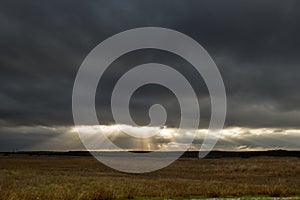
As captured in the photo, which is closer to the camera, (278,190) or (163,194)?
(163,194)

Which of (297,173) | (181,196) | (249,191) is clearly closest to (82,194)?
(181,196)

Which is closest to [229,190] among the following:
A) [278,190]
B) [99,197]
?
[278,190]

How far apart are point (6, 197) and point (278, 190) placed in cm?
2356

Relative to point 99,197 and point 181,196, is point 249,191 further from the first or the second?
point 99,197

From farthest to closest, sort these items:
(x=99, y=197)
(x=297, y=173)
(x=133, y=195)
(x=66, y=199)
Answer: (x=297, y=173)
(x=133, y=195)
(x=99, y=197)
(x=66, y=199)

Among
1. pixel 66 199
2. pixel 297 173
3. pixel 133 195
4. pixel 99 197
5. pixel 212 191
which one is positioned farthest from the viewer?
pixel 297 173

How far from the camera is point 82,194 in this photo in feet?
92.7

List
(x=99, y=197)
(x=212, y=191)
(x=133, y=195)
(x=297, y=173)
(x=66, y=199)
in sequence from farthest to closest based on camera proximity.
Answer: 1. (x=297, y=173)
2. (x=212, y=191)
3. (x=133, y=195)
4. (x=99, y=197)
5. (x=66, y=199)

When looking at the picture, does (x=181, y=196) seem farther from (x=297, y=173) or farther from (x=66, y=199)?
(x=297, y=173)

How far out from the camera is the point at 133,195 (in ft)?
105

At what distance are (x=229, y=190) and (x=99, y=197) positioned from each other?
42.2 feet

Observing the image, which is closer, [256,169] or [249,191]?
[249,191]

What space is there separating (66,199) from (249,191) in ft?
57.2

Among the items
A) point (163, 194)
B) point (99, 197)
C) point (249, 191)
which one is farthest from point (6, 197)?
point (249, 191)
